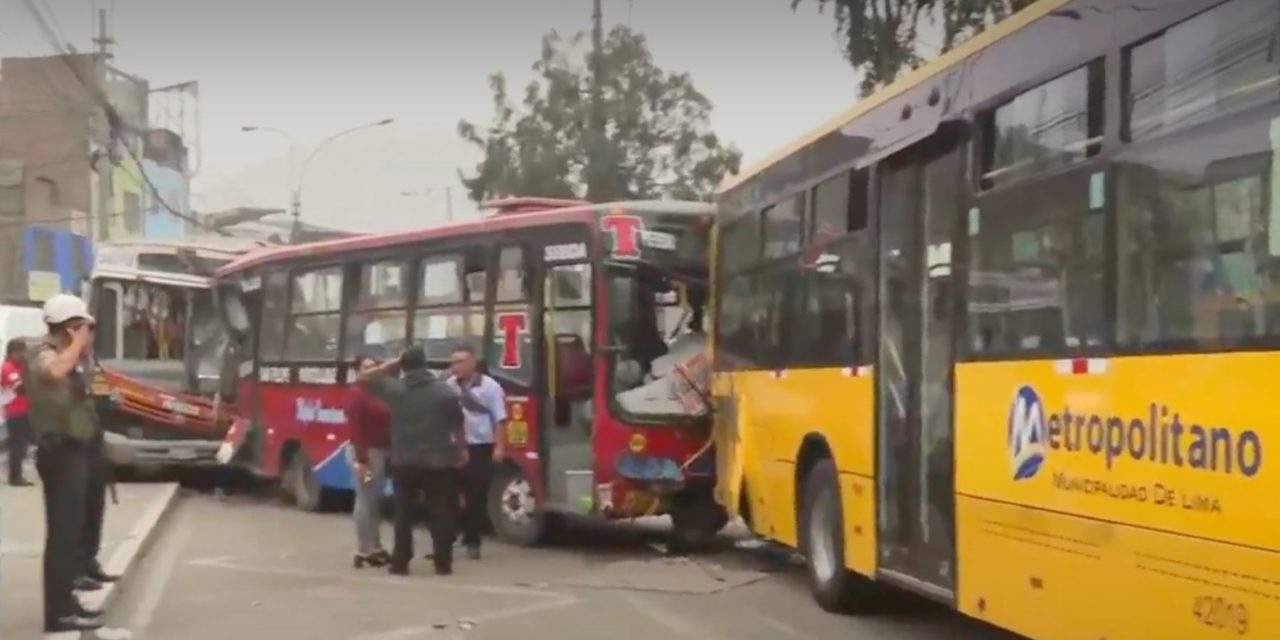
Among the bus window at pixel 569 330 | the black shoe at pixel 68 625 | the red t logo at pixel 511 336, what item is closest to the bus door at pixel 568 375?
the bus window at pixel 569 330

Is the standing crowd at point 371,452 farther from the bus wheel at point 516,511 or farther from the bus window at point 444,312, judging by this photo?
the bus window at point 444,312

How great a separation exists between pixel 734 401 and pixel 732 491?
733 millimetres

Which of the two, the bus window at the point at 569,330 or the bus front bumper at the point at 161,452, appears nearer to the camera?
the bus window at the point at 569,330

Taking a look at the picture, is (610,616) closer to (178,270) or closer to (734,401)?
(734,401)

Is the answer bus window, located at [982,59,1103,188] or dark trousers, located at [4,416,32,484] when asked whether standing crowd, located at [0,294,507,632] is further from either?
dark trousers, located at [4,416,32,484]

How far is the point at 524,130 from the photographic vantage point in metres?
42.4

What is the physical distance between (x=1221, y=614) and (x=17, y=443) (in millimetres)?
16832

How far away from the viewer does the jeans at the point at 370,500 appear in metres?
13.3

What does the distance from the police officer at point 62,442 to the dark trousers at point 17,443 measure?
11.3m

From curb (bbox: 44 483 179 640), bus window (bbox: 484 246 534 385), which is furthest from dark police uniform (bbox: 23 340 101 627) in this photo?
bus window (bbox: 484 246 534 385)

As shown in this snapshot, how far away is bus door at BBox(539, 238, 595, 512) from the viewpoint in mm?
14070

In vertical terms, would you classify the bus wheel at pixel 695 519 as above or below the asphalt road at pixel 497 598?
above

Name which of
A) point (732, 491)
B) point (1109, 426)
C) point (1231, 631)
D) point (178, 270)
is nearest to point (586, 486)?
point (732, 491)

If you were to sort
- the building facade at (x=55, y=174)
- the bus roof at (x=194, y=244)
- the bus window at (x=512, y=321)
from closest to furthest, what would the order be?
the bus window at (x=512, y=321) → the bus roof at (x=194, y=244) → the building facade at (x=55, y=174)
